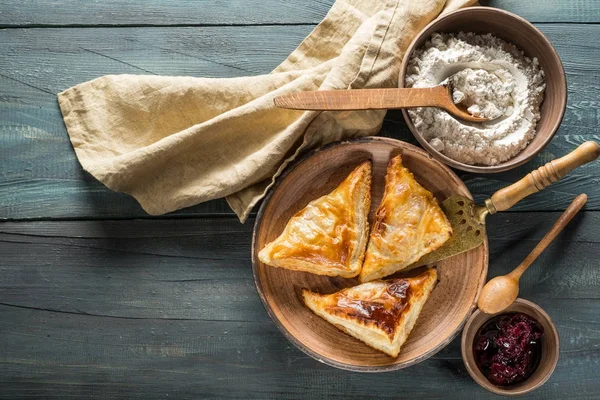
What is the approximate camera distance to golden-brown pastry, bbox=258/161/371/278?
2.02 meters

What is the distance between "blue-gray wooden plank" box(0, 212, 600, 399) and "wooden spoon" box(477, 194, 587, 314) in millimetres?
139

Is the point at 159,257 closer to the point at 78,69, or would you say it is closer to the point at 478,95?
the point at 78,69

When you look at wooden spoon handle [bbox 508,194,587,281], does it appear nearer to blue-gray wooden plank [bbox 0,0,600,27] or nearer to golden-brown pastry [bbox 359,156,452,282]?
golden-brown pastry [bbox 359,156,452,282]

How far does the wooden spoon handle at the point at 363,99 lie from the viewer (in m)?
1.87

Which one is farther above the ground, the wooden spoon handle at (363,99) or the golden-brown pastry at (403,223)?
the wooden spoon handle at (363,99)

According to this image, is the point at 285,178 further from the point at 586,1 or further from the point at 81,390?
the point at 586,1

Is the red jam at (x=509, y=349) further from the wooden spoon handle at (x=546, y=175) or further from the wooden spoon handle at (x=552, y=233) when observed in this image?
the wooden spoon handle at (x=546, y=175)

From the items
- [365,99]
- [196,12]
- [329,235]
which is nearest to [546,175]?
[365,99]

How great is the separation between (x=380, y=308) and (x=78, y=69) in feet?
4.53

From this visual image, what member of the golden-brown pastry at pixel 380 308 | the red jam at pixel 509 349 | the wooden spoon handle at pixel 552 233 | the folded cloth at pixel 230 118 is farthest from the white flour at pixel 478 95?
the red jam at pixel 509 349

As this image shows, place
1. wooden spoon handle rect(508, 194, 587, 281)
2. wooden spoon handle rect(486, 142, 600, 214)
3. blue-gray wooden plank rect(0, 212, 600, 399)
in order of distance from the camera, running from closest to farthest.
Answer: wooden spoon handle rect(486, 142, 600, 214) → wooden spoon handle rect(508, 194, 587, 281) → blue-gray wooden plank rect(0, 212, 600, 399)

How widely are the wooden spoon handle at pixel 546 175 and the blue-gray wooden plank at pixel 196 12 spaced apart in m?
0.66

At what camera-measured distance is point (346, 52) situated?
6.61ft

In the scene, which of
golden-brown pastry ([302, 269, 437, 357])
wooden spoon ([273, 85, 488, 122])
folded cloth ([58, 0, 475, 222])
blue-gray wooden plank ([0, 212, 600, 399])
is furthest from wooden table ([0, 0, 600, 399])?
wooden spoon ([273, 85, 488, 122])
